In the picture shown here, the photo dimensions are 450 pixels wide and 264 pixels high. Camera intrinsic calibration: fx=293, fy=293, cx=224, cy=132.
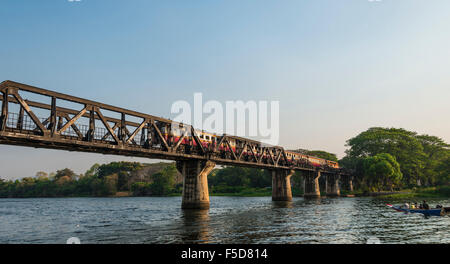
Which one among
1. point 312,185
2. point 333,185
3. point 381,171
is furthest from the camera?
point 333,185

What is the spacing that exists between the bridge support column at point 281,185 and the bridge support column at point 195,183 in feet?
Answer: 118

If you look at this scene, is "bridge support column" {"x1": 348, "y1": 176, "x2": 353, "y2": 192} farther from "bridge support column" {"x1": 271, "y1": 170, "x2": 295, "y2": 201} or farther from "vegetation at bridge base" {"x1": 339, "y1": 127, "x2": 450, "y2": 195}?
"bridge support column" {"x1": 271, "y1": 170, "x2": 295, "y2": 201}

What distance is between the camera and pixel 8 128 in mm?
26547

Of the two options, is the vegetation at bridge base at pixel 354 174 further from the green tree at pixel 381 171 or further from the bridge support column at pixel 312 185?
the bridge support column at pixel 312 185

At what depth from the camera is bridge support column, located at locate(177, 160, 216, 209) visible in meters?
47.6

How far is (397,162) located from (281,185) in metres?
55.7

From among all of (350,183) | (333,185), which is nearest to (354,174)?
(350,183)

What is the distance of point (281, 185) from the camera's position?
80.9m

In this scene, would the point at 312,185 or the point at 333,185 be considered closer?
the point at 312,185

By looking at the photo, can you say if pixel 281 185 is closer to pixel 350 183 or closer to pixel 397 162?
pixel 350 183

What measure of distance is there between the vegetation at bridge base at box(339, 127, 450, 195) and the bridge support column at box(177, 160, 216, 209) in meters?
65.7
